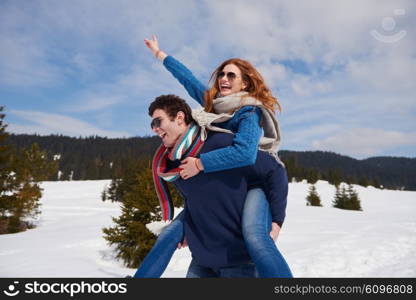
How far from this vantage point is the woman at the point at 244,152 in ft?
6.26

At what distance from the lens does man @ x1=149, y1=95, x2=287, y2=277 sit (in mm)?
2107

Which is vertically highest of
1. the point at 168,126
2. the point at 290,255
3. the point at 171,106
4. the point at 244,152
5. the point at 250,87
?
the point at 290,255

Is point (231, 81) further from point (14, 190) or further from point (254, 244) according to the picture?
point (14, 190)

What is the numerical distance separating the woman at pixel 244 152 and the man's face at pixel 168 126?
0.22m

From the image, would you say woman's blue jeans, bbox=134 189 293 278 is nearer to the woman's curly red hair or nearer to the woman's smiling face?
the woman's curly red hair

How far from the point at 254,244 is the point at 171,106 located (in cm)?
115

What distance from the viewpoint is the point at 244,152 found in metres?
1.91

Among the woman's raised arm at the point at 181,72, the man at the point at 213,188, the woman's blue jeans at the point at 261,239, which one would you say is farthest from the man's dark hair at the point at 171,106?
the woman's blue jeans at the point at 261,239

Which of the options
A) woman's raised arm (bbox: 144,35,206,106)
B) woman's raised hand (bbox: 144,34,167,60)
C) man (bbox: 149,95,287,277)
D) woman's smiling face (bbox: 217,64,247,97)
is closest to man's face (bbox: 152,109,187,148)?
man (bbox: 149,95,287,277)

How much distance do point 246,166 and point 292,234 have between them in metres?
15.9

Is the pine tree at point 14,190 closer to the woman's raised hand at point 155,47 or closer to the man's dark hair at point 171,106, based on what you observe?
the woman's raised hand at point 155,47

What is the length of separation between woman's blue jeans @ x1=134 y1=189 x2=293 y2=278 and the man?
10 cm

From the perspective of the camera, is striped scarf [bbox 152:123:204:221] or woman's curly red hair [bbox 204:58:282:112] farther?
woman's curly red hair [bbox 204:58:282:112]

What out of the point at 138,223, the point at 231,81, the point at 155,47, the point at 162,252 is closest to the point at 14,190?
the point at 138,223
